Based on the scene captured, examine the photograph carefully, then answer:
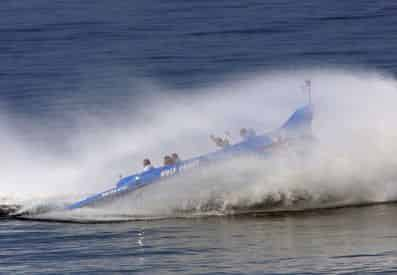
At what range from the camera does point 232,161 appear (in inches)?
1027

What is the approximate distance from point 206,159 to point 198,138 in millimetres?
5976

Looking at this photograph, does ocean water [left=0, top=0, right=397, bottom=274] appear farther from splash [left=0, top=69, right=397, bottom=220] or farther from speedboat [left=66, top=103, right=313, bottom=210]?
speedboat [left=66, top=103, right=313, bottom=210]

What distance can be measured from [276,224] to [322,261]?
155 inches

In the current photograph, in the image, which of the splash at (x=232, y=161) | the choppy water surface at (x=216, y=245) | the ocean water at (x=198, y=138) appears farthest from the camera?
the splash at (x=232, y=161)

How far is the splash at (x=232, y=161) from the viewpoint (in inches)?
1022

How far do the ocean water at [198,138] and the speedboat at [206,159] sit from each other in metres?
0.24

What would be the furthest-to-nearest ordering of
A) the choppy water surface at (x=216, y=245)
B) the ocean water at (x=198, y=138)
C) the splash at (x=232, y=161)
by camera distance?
the splash at (x=232, y=161) → the ocean water at (x=198, y=138) → the choppy water surface at (x=216, y=245)

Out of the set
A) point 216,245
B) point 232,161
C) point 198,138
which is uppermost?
point 198,138

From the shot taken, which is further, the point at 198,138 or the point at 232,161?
the point at 198,138

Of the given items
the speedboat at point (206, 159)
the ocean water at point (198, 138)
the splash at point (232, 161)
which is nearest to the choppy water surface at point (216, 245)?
the ocean water at point (198, 138)

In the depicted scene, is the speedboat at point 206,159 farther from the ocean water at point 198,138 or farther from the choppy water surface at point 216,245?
the choppy water surface at point 216,245

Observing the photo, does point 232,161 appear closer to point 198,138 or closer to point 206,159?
point 206,159

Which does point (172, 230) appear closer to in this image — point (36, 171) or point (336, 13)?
point (36, 171)

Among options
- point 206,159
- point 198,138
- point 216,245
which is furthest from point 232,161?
point 198,138
